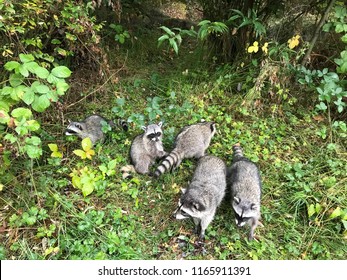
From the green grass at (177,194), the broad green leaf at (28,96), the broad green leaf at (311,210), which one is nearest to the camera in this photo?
the broad green leaf at (28,96)

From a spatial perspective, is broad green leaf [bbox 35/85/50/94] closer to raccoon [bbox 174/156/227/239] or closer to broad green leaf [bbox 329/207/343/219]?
raccoon [bbox 174/156/227/239]

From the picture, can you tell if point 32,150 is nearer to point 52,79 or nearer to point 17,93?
point 17,93

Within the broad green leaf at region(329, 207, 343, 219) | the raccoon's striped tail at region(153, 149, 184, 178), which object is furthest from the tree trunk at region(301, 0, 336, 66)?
the raccoon's striped tail at region(153, 149, 184, 178)

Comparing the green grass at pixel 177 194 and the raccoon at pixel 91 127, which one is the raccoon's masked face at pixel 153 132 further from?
the raccoon at pixel 91 127

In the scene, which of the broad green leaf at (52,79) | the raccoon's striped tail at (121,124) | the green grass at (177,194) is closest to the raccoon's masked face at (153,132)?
the green grass at (177,194)

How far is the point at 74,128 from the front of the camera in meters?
3.83

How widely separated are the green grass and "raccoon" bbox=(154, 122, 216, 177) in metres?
0.15

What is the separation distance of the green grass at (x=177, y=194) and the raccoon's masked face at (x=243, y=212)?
0.24 metres

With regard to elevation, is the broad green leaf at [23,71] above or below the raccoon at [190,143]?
above

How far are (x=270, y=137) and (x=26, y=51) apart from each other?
10.8ft

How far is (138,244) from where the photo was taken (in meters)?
3.07

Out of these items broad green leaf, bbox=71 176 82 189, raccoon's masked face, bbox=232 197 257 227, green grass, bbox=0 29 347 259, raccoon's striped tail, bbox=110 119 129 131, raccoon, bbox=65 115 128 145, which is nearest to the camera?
green grass, bbox=0 29 347 259

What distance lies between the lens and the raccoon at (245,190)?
3117 mm

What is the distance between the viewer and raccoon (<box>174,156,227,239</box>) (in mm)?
Result: 3055
